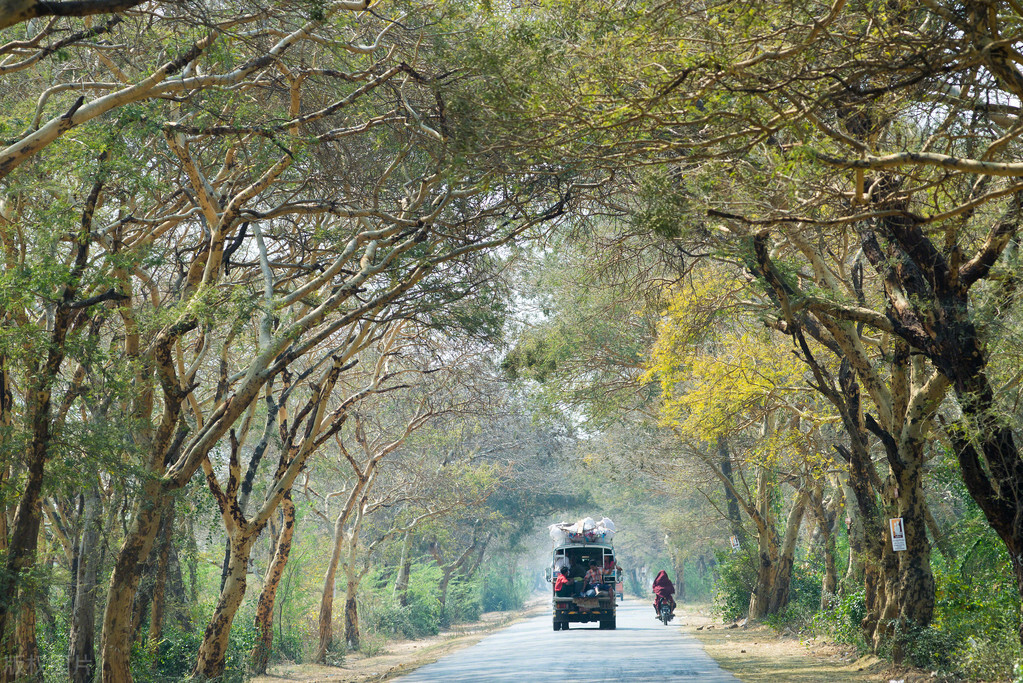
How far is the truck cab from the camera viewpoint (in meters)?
28.0

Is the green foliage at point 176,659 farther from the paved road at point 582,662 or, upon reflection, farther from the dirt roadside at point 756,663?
the paved road at point 582,662

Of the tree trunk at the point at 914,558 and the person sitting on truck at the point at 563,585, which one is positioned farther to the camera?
the person sitting on truck at the point at 563,585

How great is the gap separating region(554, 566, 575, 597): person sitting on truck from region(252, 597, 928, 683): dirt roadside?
373 cm

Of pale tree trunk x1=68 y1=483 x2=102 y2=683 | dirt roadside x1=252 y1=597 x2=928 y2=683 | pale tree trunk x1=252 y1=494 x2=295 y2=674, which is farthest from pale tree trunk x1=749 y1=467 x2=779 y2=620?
pale tree trunk x1=68 y1=483 x2=102 y2=683

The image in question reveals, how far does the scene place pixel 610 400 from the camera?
23.5 meters

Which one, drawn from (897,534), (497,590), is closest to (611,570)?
(897,534)

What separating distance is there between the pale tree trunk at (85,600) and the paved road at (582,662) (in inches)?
192

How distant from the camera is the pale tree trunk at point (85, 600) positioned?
43.6 ft

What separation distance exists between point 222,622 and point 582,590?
15742mm

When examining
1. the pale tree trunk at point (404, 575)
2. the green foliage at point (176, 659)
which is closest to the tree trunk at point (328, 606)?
the green foliage at point (176, 659)

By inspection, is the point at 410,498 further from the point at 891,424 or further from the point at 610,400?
the point at 891,424

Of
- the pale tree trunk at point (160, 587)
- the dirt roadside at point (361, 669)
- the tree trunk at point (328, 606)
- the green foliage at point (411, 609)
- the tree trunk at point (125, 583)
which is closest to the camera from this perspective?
the tree trunk at point (125, 583)

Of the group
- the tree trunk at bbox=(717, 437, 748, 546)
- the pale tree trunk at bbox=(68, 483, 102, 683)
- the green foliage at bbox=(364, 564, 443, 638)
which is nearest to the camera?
the pale tree trunk at bbox=(68, 483, 102, 683)

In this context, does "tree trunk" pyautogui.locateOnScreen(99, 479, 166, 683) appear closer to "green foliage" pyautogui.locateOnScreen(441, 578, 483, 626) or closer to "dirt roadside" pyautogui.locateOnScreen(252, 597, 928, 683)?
"dirt roadside" pyautogui.locateOnScreen(252, 597, 928, 683)
